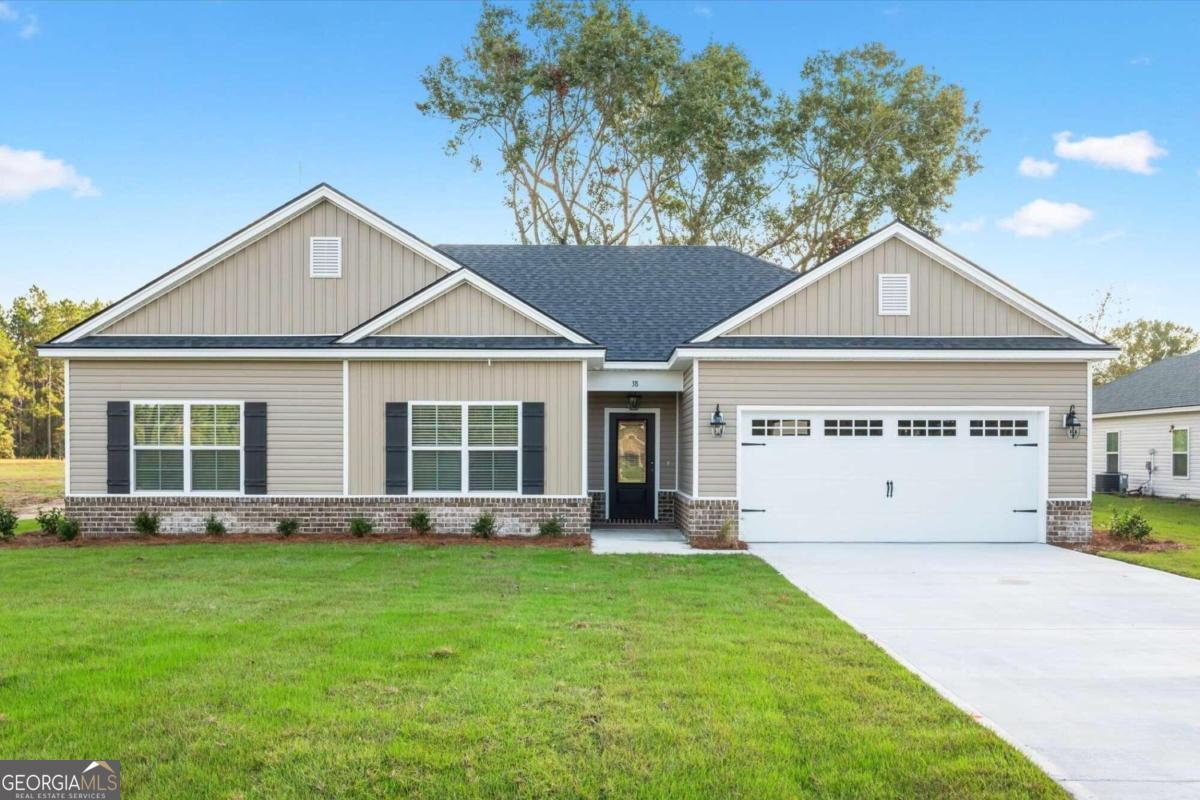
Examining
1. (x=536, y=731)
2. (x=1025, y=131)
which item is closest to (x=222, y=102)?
(x=536, y=731)

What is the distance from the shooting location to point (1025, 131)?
24219mm

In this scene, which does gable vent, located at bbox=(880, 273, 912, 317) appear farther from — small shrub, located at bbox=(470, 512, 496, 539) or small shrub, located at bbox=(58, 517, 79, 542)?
small shrub, located at bbox=(58, 517, 79, 542)

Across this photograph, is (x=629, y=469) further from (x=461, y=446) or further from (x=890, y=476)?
(x=890, y=476)

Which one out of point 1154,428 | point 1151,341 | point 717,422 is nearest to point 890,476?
point 717,422

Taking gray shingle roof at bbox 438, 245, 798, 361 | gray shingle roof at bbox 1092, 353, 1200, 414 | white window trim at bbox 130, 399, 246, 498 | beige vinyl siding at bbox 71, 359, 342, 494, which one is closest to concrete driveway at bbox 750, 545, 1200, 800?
gray shingle roof at bbox 438, 245, 798, 361

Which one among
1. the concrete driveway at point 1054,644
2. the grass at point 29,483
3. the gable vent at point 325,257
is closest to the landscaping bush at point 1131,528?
the concrete driveway at point 1054,644

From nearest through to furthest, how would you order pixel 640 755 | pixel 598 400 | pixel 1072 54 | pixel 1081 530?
pixel 640 755, pixel 1081 530, pixel 598 400, pixel 1072 54

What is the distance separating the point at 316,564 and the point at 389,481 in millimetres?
2852

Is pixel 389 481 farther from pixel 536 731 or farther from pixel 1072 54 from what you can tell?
pixel 1072 54

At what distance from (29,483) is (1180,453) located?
3696cm

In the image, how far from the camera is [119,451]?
43.5 ft

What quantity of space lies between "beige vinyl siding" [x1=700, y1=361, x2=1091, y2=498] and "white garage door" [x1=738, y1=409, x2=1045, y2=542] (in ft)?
0.82

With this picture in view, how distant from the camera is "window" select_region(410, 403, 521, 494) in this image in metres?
13.3

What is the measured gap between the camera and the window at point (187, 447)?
13.3 m
